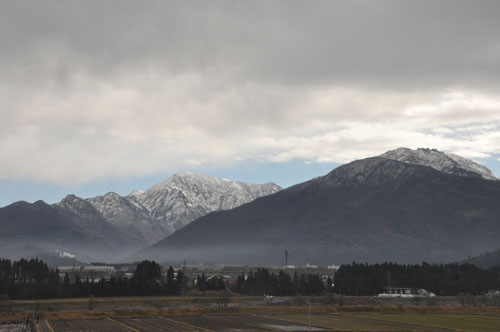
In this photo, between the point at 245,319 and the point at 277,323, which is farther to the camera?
the point at 245,319

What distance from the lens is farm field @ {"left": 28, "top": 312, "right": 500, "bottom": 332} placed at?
137750 millimetres

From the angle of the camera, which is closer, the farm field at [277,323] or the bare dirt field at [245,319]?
the farm field at [277,323]

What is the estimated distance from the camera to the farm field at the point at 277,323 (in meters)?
138

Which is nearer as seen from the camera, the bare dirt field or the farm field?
the farm field

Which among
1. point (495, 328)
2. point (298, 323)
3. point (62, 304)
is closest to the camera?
point (495, 328)

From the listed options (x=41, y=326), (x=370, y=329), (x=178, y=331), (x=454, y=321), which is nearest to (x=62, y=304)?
(x=41, y=326)

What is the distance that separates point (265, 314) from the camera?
18350cm

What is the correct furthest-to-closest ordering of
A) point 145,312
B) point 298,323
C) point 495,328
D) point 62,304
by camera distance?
1. point 62,304
2. point 145,312
3. point 298,323
4. point 495,328

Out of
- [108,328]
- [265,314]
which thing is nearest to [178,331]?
[108,328]

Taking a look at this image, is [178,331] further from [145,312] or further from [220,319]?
[145,312]

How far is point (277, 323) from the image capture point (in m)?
153

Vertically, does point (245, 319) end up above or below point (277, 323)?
above

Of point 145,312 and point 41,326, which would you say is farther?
point 145,312

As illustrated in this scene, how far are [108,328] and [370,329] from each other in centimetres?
5732
